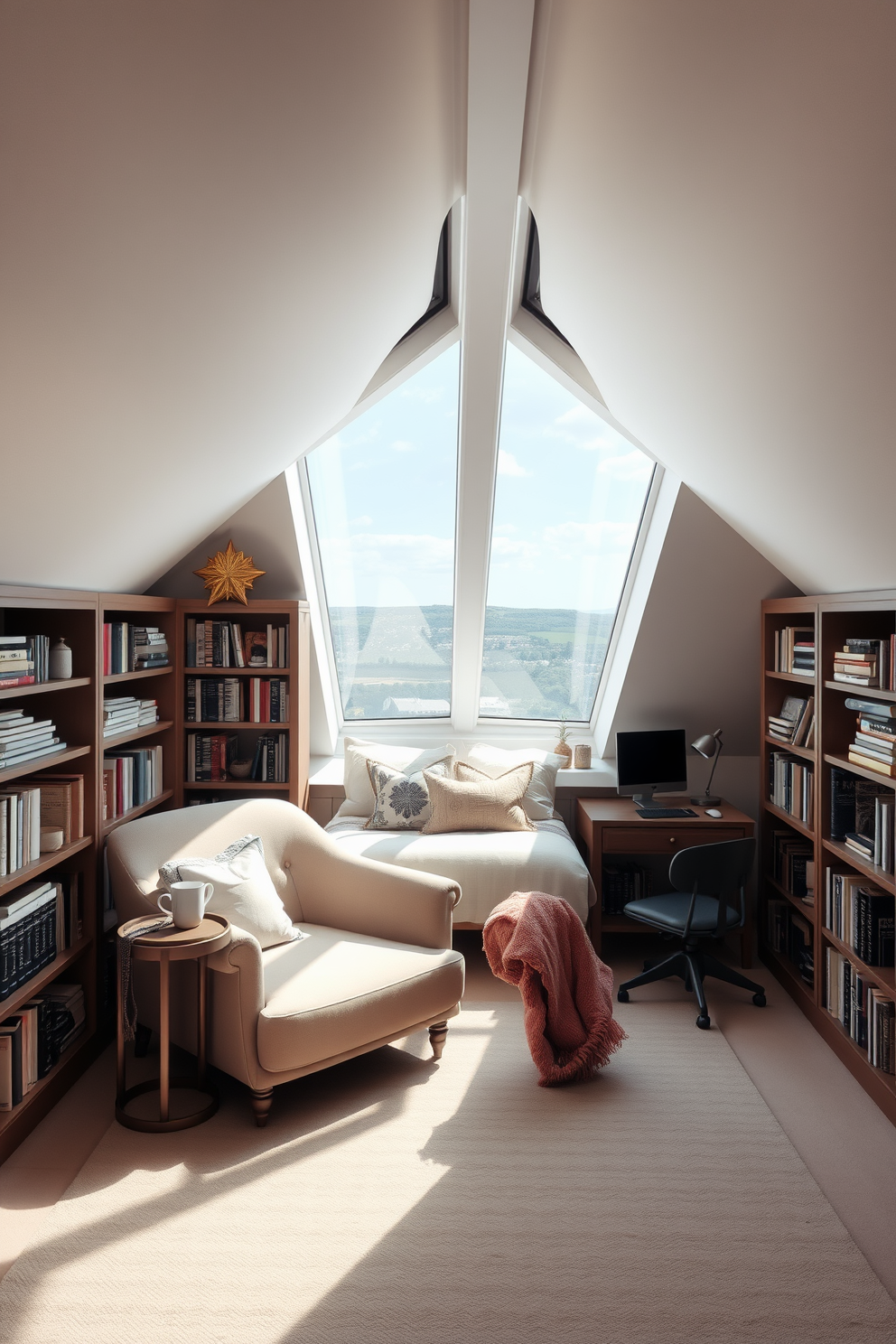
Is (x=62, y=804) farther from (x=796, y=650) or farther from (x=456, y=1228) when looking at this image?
(x=796, y=650)

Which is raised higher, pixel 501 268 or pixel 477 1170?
pixel 501 268

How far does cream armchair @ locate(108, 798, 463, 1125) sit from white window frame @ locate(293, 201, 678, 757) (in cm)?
170

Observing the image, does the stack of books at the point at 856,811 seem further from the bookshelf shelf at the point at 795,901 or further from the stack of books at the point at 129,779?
the stack of books at the point at 129,779

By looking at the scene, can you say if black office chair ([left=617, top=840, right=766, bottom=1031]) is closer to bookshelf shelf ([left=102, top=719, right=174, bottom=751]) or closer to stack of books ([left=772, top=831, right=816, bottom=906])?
stack of books ([left=772, top=831, right=816, bottom=906])

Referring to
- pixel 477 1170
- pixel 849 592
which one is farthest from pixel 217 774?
pixel 849 592

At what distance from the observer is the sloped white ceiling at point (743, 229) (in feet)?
5.14

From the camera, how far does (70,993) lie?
3.32 metres

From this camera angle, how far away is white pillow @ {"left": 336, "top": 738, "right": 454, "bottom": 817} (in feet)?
16.3

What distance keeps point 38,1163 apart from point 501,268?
3.36 meters

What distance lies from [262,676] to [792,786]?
2.73 meters

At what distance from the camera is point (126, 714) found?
3.88 meters

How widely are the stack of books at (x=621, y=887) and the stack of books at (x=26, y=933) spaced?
281 cm

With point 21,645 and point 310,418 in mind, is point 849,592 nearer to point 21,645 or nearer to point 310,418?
point 310,418

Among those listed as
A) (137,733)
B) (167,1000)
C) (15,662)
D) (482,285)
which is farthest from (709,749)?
(15,662)
